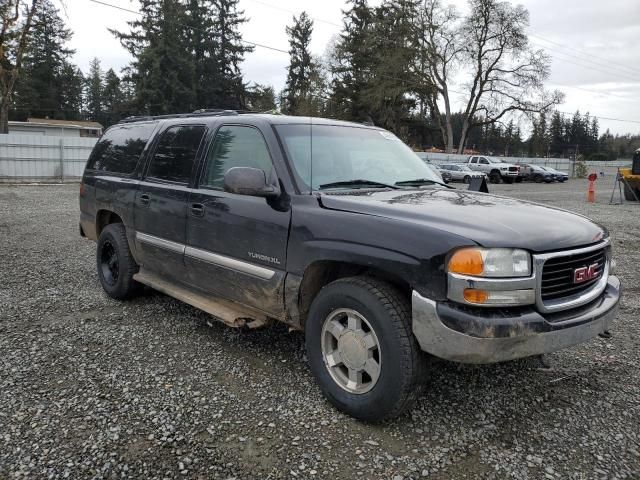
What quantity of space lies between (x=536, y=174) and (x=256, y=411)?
38.6m

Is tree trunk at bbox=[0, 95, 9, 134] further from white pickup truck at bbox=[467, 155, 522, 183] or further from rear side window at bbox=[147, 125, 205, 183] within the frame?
rear side window at bbox=[147, 125, 205, 183]

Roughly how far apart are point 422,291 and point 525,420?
1.14 meters

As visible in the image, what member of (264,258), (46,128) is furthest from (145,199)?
(46,128)

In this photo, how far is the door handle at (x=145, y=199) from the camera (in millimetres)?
4549

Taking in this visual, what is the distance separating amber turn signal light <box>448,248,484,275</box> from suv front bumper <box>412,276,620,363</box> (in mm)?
188

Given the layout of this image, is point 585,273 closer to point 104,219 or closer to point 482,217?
point 482,217

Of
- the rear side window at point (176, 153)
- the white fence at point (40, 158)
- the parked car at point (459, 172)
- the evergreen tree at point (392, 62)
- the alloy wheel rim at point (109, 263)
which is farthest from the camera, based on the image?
the evergreen tree at point (392, 62)

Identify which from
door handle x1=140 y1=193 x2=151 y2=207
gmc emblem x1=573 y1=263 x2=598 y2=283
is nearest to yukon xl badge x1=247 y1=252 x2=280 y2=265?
door handle x1=140 y1=193 x2=151 y2=207

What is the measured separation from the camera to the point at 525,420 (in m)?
3.01

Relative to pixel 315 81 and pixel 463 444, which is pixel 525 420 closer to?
pixel 463 444

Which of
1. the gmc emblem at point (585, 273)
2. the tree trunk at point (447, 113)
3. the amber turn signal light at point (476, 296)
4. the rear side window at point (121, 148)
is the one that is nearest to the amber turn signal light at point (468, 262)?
the amber turn signal light at point (476, 296)

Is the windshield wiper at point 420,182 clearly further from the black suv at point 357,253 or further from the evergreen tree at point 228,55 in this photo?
the evergreen tree at point 228,55

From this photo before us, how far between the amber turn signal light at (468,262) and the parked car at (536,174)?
3740 centimetres

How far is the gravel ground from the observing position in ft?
8.39
